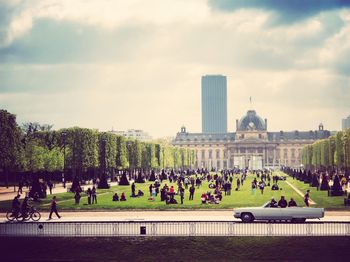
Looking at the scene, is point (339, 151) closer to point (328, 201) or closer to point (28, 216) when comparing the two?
point (328, 201)

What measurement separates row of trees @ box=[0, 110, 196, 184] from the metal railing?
47137 mm

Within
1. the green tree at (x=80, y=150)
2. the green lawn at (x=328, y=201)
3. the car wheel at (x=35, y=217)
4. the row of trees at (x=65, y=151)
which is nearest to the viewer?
the car wheel at (x=35, y=217)

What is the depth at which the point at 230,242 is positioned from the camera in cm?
3644

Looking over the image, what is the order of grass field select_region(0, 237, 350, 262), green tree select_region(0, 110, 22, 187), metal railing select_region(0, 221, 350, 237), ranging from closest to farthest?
grass field select_region(0, 237, 350, 262), metal railing select_region(0, 221, 350, 237), green tree select_region(0, 110, 22, 187)

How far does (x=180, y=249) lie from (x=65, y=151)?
68470 mm

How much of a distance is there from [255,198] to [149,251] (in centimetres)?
2963

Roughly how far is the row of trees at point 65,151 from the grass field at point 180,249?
48890 mm

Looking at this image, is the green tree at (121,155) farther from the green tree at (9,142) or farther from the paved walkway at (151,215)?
the paved walkway at (151,215)

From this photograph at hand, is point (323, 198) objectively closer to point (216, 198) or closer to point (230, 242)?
point (216, 198)

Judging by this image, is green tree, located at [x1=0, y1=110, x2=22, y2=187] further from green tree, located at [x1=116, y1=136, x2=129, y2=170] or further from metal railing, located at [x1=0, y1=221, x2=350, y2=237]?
metal railing, located at [x1=0, y1=221, x2=350, y2=237]

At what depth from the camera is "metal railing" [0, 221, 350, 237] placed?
1465 inches

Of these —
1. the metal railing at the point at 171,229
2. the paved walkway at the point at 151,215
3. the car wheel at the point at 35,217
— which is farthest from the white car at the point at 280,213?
the car wheel at the point at 35,217

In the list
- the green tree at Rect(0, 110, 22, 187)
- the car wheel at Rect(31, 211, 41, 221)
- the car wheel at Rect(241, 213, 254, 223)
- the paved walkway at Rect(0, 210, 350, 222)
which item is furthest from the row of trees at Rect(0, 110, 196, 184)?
the car wheel at Rect(241, 213, 254, 223)

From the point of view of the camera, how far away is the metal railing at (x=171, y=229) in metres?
37.2
